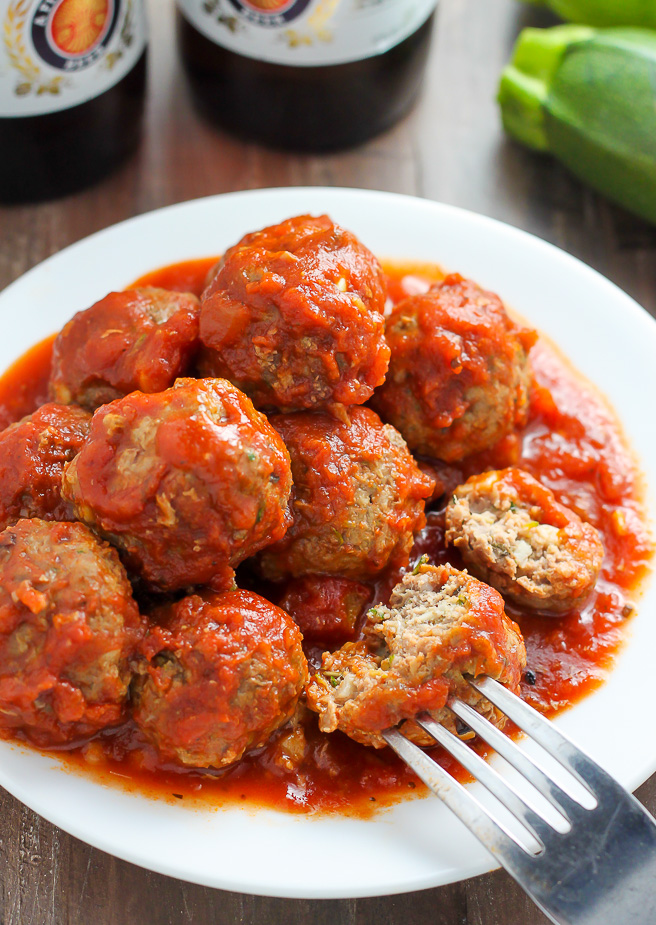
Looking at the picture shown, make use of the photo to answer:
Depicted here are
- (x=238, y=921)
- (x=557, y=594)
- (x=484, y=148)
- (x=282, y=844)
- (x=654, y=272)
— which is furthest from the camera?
(x=484, y=148)

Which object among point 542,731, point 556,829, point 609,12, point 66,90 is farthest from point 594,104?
point 556,829

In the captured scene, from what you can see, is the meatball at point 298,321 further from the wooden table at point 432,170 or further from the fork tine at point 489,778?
the wooden table at point 432,170

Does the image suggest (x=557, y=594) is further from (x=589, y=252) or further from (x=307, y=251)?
(x=589, y=252)

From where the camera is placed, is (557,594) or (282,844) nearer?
(282,844)

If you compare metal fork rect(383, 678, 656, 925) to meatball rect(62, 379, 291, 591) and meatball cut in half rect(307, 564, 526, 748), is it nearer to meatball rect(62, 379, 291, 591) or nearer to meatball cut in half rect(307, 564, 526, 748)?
meatball cut in half rect(307, 564, 526, 748)

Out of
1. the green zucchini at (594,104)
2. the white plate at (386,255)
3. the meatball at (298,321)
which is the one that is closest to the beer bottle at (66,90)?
the white plate at (386,255)

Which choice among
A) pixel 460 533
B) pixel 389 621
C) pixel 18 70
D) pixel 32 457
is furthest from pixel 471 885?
pixel 18 70

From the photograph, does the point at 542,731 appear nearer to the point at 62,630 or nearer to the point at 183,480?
the point at 183,480
